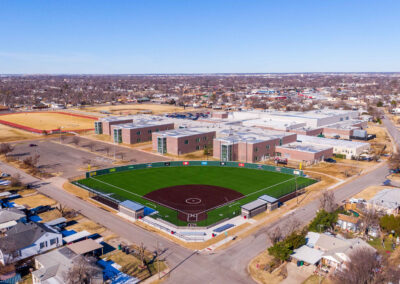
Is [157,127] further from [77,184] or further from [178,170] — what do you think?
[77,184]

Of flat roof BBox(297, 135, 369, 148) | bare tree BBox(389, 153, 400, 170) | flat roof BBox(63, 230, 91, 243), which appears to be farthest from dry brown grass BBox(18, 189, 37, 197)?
bare tree BBox(389, 153, 400, 170)

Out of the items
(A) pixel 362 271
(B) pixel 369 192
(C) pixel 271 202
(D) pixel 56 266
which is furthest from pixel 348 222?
(D) pixel 56 266

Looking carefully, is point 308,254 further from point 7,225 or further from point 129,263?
point 7,225

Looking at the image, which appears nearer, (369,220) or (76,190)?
(369,220)

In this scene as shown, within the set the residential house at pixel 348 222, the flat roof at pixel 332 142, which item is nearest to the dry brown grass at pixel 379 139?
the flat roof at pixel 332 142

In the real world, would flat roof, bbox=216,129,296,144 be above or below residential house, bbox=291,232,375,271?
above

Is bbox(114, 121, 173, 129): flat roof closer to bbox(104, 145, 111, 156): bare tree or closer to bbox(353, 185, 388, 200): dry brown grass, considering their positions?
bbox(104, 145, 111, 156): bare tree

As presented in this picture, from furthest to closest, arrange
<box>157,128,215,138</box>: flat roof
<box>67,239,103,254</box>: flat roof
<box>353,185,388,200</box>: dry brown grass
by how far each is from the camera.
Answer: <box>157,128,215,138</box>: flat roof → <box>353,185,388,200</box>: dry brown grass → <box>67,239,103,254</box>: flat roof
